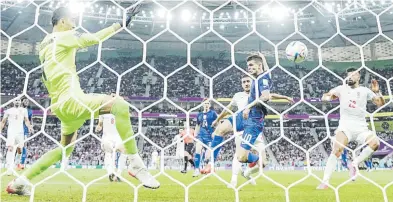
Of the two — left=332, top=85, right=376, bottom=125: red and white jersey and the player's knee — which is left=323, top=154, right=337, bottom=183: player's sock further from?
the player's knee

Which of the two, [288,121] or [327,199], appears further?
[288,121]

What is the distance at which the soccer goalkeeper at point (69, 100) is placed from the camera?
2.64m

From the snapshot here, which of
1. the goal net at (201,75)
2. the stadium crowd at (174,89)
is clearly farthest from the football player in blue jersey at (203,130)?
the stadium crowd at (174,89)

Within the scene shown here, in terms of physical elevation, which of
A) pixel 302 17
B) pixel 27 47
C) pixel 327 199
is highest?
pixel 302 17

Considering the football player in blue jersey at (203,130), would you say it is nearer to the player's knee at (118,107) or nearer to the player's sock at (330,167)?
the player's sock at (330,167)

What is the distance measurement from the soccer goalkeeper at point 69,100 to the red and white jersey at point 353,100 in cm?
261

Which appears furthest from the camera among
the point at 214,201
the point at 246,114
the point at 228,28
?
the point at 228,28

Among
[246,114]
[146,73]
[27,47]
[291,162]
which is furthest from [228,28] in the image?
[246,114]

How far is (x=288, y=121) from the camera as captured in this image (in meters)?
19.6

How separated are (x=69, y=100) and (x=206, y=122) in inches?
158

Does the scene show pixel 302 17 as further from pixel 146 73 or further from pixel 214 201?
pixel 214 201

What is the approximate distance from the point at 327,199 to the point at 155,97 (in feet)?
51.8

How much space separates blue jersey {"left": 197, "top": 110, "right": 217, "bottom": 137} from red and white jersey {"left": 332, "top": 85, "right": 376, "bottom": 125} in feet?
8.26

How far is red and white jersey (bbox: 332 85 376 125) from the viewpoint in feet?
14.0
